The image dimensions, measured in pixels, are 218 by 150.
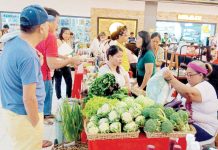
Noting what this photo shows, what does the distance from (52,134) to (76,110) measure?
1874 millimetres

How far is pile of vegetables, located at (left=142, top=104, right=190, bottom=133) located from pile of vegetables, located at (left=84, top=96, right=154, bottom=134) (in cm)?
7

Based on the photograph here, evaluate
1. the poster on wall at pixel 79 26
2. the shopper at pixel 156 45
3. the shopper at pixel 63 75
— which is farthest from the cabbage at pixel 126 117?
the poster on wall at pixel 79 26

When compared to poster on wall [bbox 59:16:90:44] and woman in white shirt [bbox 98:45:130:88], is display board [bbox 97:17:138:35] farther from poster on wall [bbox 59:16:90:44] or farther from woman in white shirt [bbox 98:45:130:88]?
woman in white shirt [bbox 98:45:130:88]

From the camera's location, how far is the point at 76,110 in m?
2.27

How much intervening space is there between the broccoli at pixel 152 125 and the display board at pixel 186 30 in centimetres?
1167

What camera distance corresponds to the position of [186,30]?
13.5 m

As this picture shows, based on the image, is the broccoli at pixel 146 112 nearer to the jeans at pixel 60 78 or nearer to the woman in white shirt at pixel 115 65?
the woman in white shirt at pixel 115 65

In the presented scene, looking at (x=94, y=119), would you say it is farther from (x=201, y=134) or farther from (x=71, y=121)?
(x=201, y=134)

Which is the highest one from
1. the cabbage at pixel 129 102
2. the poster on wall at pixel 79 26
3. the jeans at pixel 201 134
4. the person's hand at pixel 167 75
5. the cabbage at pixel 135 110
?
the poster on wall at pixel 79 26

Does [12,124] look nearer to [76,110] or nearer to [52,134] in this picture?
[76,110]

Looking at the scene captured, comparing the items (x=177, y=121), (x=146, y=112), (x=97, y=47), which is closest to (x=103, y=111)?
(x=146, y=112)

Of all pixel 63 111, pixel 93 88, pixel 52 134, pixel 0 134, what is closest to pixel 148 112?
pixel 93 88

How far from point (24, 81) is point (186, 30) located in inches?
505

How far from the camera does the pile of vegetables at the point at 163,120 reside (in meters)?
1.77
